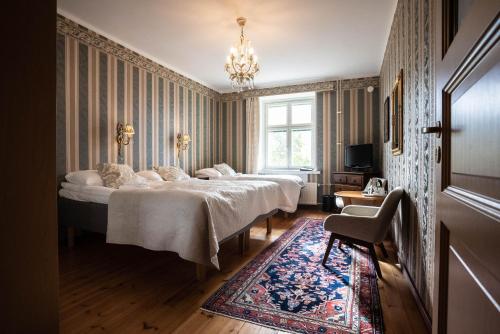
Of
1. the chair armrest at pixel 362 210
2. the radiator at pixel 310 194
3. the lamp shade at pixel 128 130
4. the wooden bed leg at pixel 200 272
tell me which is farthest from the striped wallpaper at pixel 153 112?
the chair armrest at pixel 362 210

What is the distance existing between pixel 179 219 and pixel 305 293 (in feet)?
A: 3.74

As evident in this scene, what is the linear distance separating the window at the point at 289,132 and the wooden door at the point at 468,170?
16.8 feet

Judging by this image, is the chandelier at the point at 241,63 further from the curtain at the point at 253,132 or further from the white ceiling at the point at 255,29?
the curtain at the point at 253,132

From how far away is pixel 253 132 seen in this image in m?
6.14

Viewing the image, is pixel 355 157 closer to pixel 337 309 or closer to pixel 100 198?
pixel 337 309

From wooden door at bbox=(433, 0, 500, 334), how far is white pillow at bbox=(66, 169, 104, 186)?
3233 mm

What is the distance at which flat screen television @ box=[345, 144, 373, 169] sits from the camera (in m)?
4.91

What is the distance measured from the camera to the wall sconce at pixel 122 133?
385 cm

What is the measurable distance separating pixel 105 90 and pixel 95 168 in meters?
1.12

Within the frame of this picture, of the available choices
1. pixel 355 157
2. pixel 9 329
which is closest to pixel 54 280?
pixel 9 329

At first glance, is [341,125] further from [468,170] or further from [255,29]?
[468,170]

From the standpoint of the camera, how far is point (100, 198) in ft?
8.84

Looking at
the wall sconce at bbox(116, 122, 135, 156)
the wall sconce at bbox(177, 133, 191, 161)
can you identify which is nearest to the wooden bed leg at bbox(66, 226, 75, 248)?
the wall sconce at bbox(116, 122, 135, 156)

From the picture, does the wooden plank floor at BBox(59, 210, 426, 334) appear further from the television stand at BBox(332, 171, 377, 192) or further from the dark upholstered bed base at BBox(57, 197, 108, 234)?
the television stand at BBox(332, 171, 377, 192)
